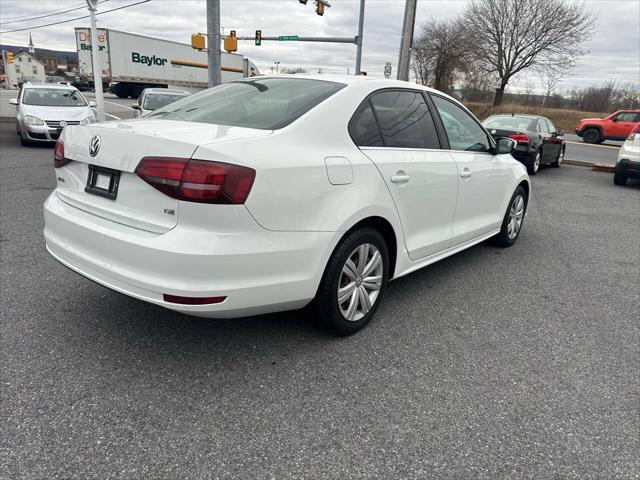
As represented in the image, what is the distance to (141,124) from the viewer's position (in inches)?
107

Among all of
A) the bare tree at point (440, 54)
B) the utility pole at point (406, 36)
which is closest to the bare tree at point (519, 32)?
the bare tree at point (440, 54)

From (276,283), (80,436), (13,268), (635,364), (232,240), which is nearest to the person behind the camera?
(80,436)

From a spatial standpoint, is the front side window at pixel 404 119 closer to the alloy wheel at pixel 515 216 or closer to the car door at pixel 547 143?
the alloy wheel at pixel 515 216

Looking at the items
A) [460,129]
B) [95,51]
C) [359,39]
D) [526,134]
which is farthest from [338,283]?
[359,39]

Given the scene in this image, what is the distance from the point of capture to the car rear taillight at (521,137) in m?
10.7

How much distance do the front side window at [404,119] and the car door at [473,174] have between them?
0.25 meters

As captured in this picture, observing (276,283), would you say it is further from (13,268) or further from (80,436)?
(13,268)

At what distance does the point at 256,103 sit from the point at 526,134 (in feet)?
31.5

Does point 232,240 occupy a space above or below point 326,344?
above

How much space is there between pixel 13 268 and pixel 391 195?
3.16 m

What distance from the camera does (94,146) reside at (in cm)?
259

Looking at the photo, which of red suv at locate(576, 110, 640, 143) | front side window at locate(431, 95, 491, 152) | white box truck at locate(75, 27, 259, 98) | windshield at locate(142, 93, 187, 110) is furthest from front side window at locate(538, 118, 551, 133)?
white box truck at locate(75, 27, 259, 98)

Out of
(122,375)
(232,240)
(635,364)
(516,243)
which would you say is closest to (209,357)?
(122,375)

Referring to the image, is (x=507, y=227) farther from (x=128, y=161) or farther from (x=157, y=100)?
(x=157, y=100)
